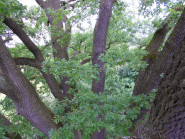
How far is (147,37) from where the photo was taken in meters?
5.84

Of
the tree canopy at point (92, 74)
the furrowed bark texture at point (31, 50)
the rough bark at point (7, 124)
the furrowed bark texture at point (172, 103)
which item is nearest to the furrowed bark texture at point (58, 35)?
the tree canopy at point (92, 74)

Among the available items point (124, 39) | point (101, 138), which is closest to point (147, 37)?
point (124, 39)

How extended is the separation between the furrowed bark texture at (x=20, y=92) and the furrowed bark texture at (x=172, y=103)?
2.49 metres

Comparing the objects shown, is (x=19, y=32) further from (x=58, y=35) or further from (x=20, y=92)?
(x=20, y=92)

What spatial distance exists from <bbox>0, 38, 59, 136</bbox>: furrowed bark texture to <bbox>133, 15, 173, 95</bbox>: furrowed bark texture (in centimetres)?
245

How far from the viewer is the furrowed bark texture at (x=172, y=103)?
1.16 metres

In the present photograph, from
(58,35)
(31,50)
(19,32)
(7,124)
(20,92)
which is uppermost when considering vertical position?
(58,35)

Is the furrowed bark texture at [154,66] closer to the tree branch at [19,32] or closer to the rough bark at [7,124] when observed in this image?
the tree branch at [19,32]

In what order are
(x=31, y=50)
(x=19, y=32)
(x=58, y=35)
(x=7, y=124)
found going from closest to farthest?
(x=19, y=32), (x=31, y=50), (x=58, y=35), (x=7, y=124)

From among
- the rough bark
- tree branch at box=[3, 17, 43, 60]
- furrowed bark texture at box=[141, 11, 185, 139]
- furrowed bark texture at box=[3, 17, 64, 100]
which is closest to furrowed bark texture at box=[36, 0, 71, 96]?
furrowed bark texture at box=[3, 17, 64, 100]

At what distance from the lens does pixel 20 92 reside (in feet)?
9.22

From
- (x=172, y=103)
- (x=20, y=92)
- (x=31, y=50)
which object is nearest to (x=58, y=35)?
(x=31, y=50)

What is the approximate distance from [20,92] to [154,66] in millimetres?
3023

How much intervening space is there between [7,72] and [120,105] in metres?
2.48
